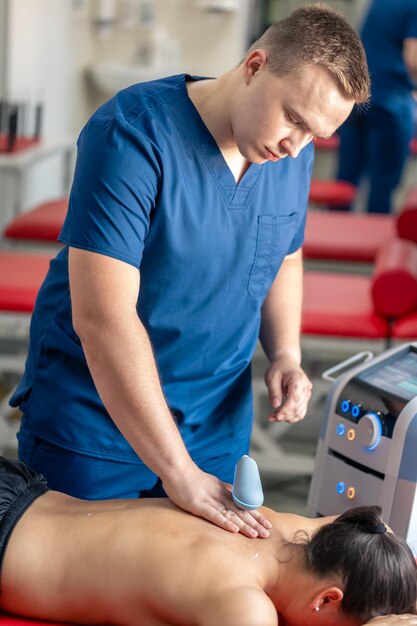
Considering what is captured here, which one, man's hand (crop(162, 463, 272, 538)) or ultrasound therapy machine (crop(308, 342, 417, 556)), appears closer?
man's hand (crop(162, 463, 272, 538))

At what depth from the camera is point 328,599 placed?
5.19 feet

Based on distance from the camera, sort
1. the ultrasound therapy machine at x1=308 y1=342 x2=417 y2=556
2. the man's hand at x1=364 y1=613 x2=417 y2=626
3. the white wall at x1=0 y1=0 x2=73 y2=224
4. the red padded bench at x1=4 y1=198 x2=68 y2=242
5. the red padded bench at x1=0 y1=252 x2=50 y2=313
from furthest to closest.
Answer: the white wall at x1=0 y1=0 x2=73 y2=224 < the red padded bench at x1=4 y1=198 x2=68 y2=242 < the red padded bench at x1=0 y1=252 x2=50 y2=313 < the ultrasound therapy machine at x1=308 y1=342 x2=417 y2=556 < the man's hand at x1=364 y1=613 x2=417 y2=626

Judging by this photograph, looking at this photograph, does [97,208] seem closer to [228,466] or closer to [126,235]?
[126,235]

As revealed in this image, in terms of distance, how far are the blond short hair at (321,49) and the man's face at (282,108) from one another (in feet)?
0.04

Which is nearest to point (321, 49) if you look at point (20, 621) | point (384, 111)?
point (20, 621)

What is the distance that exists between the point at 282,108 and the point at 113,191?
0.27 meters

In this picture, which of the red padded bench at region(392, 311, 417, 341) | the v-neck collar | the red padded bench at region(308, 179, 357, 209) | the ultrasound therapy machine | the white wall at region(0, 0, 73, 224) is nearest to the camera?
the v-neck collar

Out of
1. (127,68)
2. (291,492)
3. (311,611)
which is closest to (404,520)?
(311,611)

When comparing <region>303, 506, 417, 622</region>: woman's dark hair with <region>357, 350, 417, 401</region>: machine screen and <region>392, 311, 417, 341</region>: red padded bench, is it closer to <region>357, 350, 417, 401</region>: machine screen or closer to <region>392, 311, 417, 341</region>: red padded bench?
<region>357, 350, 417, 401</region>: machine screen

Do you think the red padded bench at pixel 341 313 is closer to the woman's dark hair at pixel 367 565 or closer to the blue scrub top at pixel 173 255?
the blue scrub top at pixel 173 255

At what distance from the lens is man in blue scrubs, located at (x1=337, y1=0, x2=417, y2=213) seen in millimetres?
5113

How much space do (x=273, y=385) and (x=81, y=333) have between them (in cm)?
41

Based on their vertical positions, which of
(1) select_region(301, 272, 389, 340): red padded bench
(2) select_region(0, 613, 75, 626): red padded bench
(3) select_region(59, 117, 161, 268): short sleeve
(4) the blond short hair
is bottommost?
(1) select_region(301, 272, 389, 340): red padded bench

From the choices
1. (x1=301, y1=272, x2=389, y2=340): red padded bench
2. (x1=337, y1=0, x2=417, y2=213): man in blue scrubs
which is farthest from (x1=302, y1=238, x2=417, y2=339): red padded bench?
(x1=337, y1=0, x2=417, y2=213): man in blue scrubs
